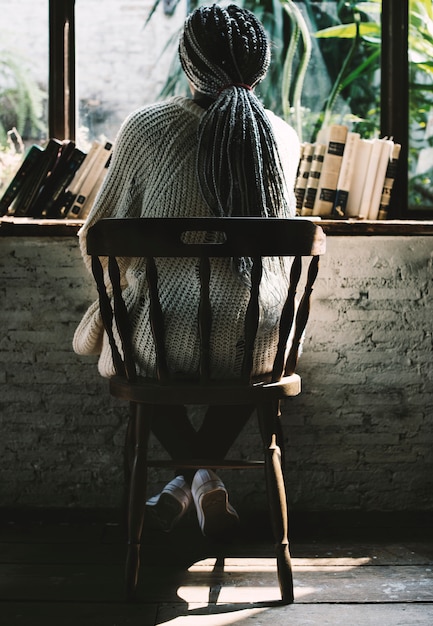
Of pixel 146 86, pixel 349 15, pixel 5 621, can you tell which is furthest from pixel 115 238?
pixel 349 15

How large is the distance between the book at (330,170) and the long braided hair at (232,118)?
2.31 ft

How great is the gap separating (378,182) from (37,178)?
1.13 m

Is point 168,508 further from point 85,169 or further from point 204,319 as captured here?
point 85,169

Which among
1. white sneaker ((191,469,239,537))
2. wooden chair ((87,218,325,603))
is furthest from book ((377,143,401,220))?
white sneaker ((191,469,239,537))

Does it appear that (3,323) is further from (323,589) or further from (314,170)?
(323,589)

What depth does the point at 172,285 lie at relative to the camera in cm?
204

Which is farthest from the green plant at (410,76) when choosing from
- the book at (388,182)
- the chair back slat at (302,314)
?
the chair back slat at (302,314)

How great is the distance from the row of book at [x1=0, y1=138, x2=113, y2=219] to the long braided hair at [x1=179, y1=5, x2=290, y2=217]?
28.7 inches

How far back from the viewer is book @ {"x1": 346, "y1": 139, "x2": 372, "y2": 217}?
9.14 ft

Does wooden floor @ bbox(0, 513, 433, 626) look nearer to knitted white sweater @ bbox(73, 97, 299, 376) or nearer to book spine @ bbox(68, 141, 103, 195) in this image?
knitted white sweater @ bbox(73, 97, 299, 376)

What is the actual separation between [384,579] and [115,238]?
3.67 feet

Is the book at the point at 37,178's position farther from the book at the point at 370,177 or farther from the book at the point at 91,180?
the book at the point at 370,177

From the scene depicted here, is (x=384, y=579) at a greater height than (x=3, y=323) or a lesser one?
lesser

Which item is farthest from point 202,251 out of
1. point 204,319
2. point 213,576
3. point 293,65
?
point 293,65
